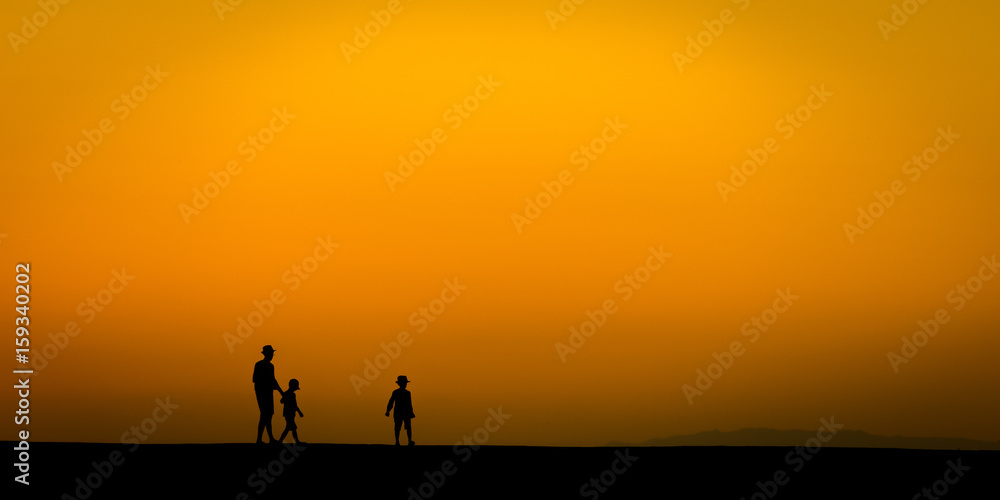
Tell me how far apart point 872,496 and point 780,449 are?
2476mm

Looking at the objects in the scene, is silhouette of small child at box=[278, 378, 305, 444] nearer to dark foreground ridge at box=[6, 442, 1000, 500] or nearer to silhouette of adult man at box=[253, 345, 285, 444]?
silhouette of adult man at box=[253, 345, 285, 444]

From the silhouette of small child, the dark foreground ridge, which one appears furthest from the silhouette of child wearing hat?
the dark foreground ridge

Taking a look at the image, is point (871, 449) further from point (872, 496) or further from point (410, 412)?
point (410, 412)

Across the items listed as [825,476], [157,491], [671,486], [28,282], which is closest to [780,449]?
[825,476]

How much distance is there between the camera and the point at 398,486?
55.7 ft

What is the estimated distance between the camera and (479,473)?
17.5 metres

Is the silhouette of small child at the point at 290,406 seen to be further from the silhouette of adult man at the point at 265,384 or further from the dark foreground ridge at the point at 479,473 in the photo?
the dark foreground ridge at the point at 479,473

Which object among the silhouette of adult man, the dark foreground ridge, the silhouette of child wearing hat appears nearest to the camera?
the dark foreground ridge

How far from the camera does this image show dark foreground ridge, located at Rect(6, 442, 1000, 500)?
1670cm

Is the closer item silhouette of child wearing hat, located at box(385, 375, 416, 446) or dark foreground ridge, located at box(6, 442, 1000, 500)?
dark foreground ridge, located at box(6, 442, 1000, 500)

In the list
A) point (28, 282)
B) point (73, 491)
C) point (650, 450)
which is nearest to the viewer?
point (73, 491)

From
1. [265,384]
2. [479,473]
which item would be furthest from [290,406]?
[479,473]

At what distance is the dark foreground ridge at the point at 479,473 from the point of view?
54.8 ft

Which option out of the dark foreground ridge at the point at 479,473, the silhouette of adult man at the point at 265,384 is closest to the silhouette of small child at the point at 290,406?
the silhouette of adult man at the point at 265,384
